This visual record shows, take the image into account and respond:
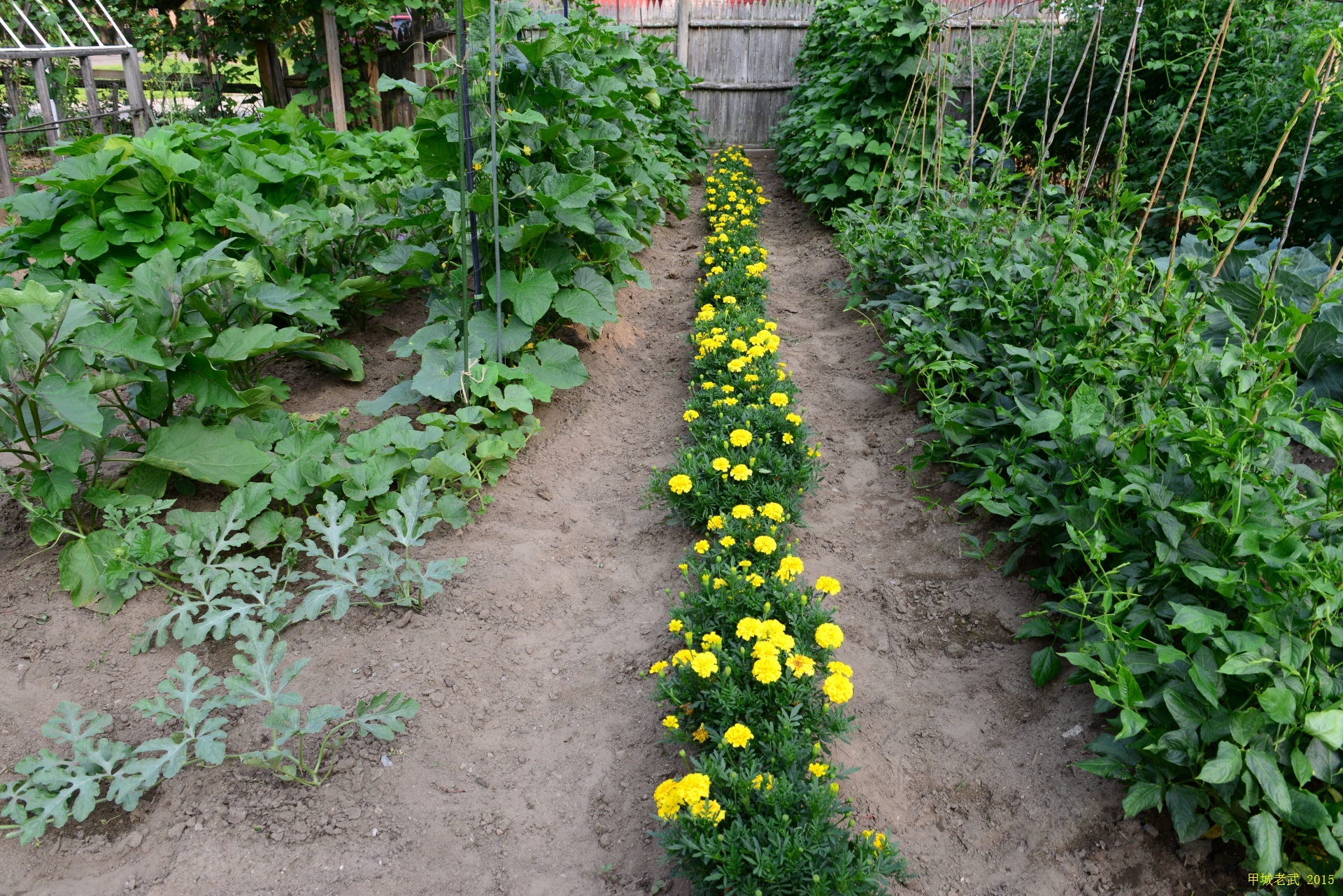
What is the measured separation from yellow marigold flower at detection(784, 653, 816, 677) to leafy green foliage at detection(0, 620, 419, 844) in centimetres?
103

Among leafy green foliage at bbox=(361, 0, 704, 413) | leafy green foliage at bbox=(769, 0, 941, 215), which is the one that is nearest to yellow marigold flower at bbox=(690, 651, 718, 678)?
leafy green foliage at bbox=(361, 0, 704, 413)

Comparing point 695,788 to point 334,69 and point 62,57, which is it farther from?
point 62,57

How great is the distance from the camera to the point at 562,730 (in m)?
2.29

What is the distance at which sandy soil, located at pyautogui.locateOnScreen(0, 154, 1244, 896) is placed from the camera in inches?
73.8

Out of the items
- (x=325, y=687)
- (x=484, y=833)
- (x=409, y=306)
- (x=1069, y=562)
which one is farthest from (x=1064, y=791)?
(x=409, y=306)

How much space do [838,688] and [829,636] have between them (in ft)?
0.60

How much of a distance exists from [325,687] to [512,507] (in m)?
1.07

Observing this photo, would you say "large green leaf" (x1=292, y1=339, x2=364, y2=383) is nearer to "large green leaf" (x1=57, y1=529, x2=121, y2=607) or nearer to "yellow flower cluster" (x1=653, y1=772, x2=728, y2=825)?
"large green leaf" (x1=57, y1=529, x2=121, y2=607)

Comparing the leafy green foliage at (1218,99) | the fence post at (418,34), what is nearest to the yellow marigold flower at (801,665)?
the leafy green foliage at (1218,99)

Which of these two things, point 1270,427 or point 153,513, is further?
point 153,513

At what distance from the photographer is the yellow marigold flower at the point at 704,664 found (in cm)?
198

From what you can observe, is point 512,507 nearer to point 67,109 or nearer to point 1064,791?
point 1064,791

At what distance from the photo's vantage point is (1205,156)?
5.05 metres

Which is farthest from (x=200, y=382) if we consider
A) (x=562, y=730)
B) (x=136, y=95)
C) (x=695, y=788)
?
(x=136, y=95)
